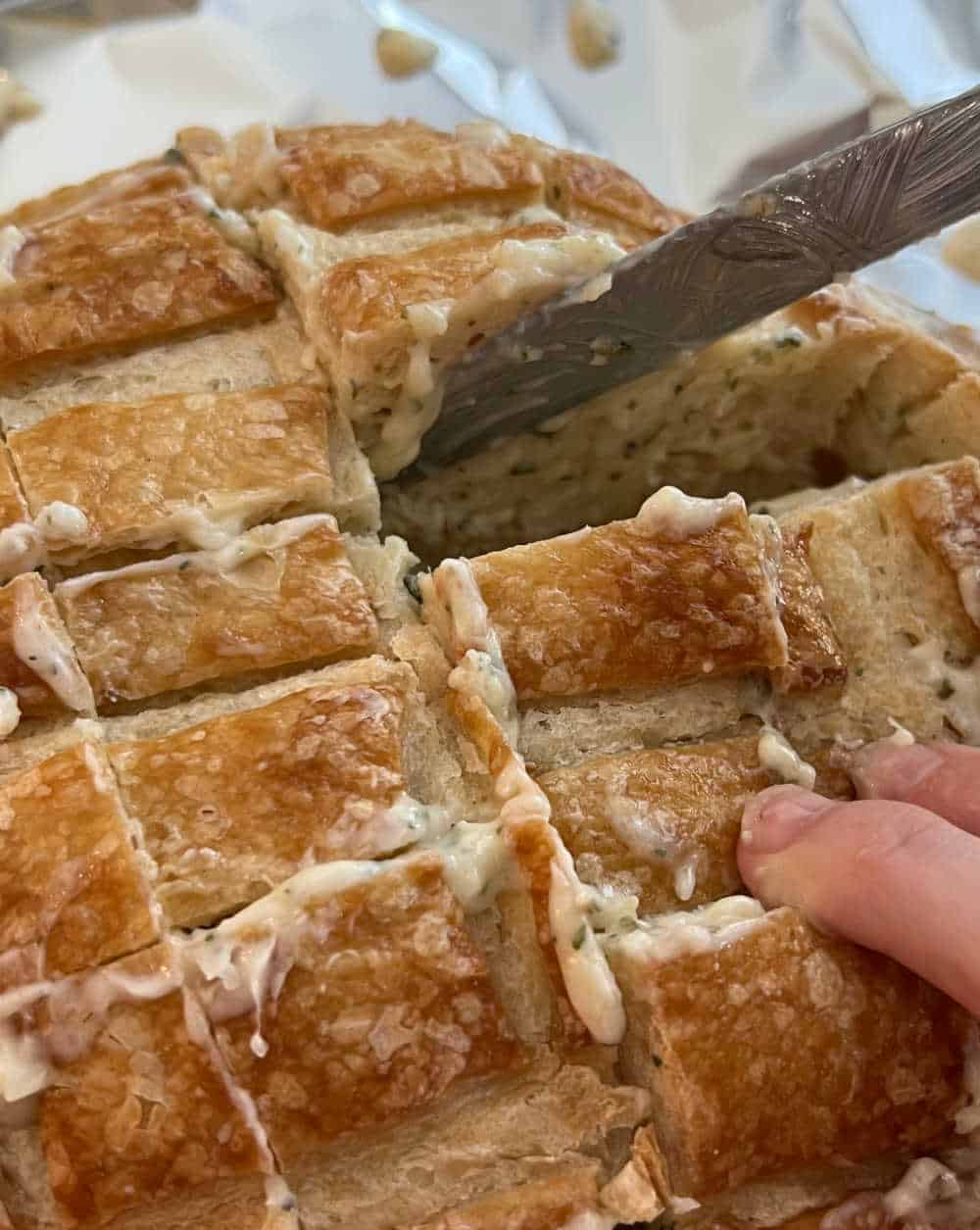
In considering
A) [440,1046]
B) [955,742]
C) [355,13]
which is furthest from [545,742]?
[355,13]

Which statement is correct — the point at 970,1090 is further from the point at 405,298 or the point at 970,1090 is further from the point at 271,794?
the point at 405,298

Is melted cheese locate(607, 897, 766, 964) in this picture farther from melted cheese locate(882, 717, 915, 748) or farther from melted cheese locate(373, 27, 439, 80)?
melted cheese locate(373, 27, 439, 80)

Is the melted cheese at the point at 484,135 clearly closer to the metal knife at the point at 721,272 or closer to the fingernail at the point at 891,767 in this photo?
the metal knife at the point at 721,272

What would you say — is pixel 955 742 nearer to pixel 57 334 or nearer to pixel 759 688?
pixel 759 688

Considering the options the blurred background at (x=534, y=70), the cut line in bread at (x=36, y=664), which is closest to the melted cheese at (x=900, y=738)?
the cut line in bread at (x=36, y=664)

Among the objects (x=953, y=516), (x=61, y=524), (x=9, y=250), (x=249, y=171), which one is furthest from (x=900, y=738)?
(x=9, y=250)

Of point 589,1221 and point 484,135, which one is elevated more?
point 484,135
